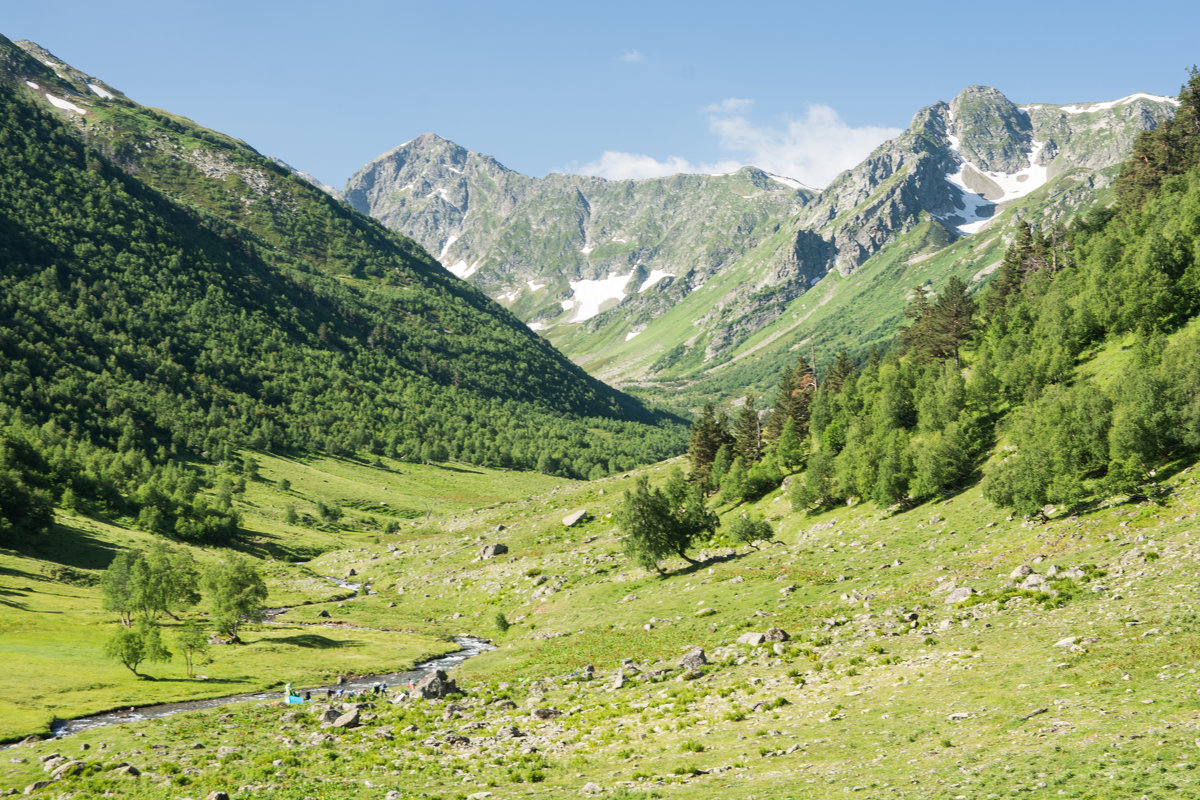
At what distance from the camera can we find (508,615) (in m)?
83.3

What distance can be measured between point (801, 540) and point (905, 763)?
57.5 meters

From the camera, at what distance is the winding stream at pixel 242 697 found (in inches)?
1885

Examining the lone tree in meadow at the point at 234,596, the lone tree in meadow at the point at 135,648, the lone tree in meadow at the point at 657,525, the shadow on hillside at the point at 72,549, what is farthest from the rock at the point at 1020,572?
the shadow on hillside at the point at 72,549

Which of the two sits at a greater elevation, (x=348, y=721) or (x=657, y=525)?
(x=657, y=525)

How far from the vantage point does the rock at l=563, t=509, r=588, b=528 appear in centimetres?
11401

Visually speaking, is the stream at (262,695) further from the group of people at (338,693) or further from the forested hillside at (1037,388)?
the forested hillside at (1037,388)

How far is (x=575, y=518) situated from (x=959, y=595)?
76567mm

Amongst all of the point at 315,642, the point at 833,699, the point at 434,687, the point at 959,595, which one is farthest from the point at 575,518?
the point at 833,699

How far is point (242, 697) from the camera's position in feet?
186

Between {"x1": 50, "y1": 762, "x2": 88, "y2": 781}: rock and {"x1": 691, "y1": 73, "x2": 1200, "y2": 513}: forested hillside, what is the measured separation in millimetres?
67474

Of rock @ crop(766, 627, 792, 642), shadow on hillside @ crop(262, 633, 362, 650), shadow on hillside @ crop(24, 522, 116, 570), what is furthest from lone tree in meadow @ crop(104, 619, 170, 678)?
shadow on hillside @ crop(24, 522, 116, 570)

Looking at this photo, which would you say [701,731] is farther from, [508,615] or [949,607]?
[508,615]

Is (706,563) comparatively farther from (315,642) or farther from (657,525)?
(315,642)

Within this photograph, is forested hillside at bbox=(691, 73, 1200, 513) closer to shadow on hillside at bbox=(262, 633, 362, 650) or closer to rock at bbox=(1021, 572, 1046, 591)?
rock at bbox=(1021, 572, 1046, 591)
